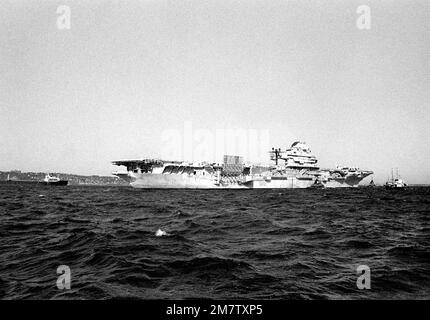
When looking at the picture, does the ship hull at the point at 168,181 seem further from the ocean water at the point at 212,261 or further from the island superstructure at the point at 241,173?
the ocean water at the point at 212,261

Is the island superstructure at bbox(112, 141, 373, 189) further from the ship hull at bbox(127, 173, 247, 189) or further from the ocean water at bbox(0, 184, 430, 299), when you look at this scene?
the ocean water at bbox(0, 184, 430, 299)

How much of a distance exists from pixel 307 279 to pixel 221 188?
54.8 metres

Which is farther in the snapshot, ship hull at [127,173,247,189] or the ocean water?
ship hull at [127,173,247,189]

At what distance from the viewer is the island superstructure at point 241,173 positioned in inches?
2085

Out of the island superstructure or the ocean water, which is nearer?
the ocean water

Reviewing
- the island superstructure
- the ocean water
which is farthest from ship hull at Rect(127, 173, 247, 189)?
the ocean water

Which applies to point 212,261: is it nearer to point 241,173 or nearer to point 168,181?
point 168,181

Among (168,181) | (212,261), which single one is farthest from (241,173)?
(212,261)

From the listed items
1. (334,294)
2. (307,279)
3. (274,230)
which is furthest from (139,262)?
(274,230)

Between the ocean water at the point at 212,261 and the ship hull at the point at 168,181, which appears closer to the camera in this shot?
the ocean water at the point at 212,261

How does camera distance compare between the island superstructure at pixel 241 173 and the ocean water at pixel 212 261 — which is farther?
the island superstructure at pixel 241 173

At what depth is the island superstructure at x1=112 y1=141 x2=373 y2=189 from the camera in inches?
2085

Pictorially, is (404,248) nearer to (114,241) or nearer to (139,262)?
(139,262)

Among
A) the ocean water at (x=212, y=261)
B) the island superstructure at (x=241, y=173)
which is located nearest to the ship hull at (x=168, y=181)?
the island superstructure at (x=241, y=173)
